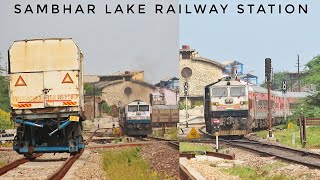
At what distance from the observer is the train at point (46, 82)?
49.7ft

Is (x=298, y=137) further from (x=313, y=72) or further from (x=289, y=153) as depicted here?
(x=289, y=153)

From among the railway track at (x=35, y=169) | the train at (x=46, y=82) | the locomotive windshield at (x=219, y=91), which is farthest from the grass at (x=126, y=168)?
the locomotive windshield at (x=219, y=91)

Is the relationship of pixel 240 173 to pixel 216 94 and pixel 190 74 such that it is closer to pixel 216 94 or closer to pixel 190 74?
pixel 190 74

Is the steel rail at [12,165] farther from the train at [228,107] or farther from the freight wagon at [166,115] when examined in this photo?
the freight wagon at [166,115]

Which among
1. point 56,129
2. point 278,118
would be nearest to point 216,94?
point 56,129

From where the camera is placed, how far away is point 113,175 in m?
13.3

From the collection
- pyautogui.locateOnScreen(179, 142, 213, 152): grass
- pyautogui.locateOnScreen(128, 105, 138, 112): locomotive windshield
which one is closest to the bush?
pyautogui.locateOnScreen(128, 105, 138, 112): locomotive windshield

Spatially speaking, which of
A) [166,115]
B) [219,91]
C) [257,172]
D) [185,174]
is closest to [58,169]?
[185,174]

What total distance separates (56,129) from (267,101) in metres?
15.1

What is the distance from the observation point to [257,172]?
14.0 metres

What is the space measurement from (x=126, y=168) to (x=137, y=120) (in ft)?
67.3

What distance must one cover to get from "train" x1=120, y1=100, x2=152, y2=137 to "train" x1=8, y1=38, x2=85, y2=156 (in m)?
18.5

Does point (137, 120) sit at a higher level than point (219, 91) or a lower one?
lower

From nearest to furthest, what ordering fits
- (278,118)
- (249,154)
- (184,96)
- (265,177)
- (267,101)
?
(184,96) → (265,177) → (249,154) → (267,101) → (278,118)
